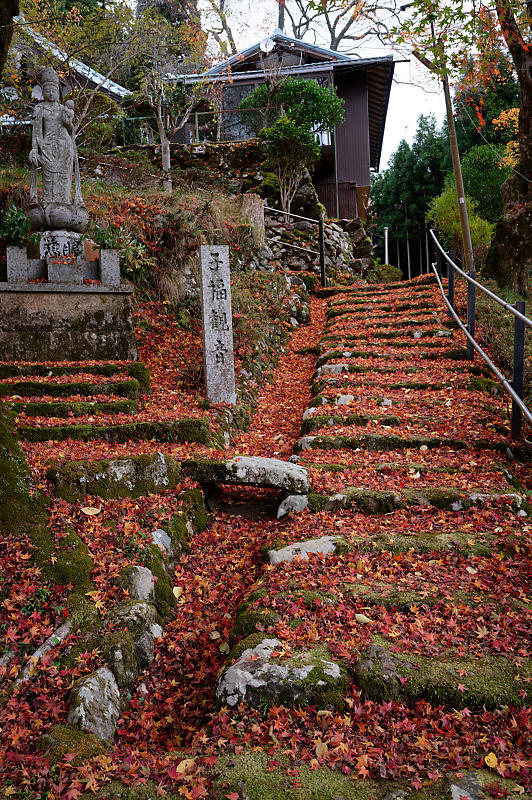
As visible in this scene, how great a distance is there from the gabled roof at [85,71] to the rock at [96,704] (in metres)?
14.0

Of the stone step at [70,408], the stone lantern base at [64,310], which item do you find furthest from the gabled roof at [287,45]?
the stone step at [70,408]

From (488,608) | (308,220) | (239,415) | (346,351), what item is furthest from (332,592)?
(308,220)

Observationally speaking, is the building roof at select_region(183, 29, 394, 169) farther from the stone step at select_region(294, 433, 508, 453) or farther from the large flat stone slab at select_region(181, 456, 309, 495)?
the large flat stone slab at select_region(181, 456, 309, 495)

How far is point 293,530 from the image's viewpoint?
13.3 ft

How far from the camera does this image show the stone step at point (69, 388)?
6.22 meters

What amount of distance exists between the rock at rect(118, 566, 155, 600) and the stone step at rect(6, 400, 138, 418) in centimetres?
287

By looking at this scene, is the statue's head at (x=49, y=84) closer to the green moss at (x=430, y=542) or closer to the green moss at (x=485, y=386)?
the green moss at (x=485, y=386)

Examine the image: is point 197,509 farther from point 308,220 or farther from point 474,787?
point 308,220

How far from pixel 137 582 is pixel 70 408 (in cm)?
299

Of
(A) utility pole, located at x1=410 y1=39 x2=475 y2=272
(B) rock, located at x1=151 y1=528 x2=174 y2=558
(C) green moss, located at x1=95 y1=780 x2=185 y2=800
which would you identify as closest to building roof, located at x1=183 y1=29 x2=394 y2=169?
(A) utility pole, located at x1=410 y1=39 x2=475 y2=272

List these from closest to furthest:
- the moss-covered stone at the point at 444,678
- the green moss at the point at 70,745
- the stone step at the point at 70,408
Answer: the green moss at the point at 70,745 < the moss-covered stone at the point at 444,678 < the stone step at the point at 70,408

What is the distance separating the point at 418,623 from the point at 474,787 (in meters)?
0.97

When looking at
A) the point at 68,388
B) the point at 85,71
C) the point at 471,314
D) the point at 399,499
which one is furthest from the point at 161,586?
the point at 85,71

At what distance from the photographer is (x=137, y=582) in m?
3.34
